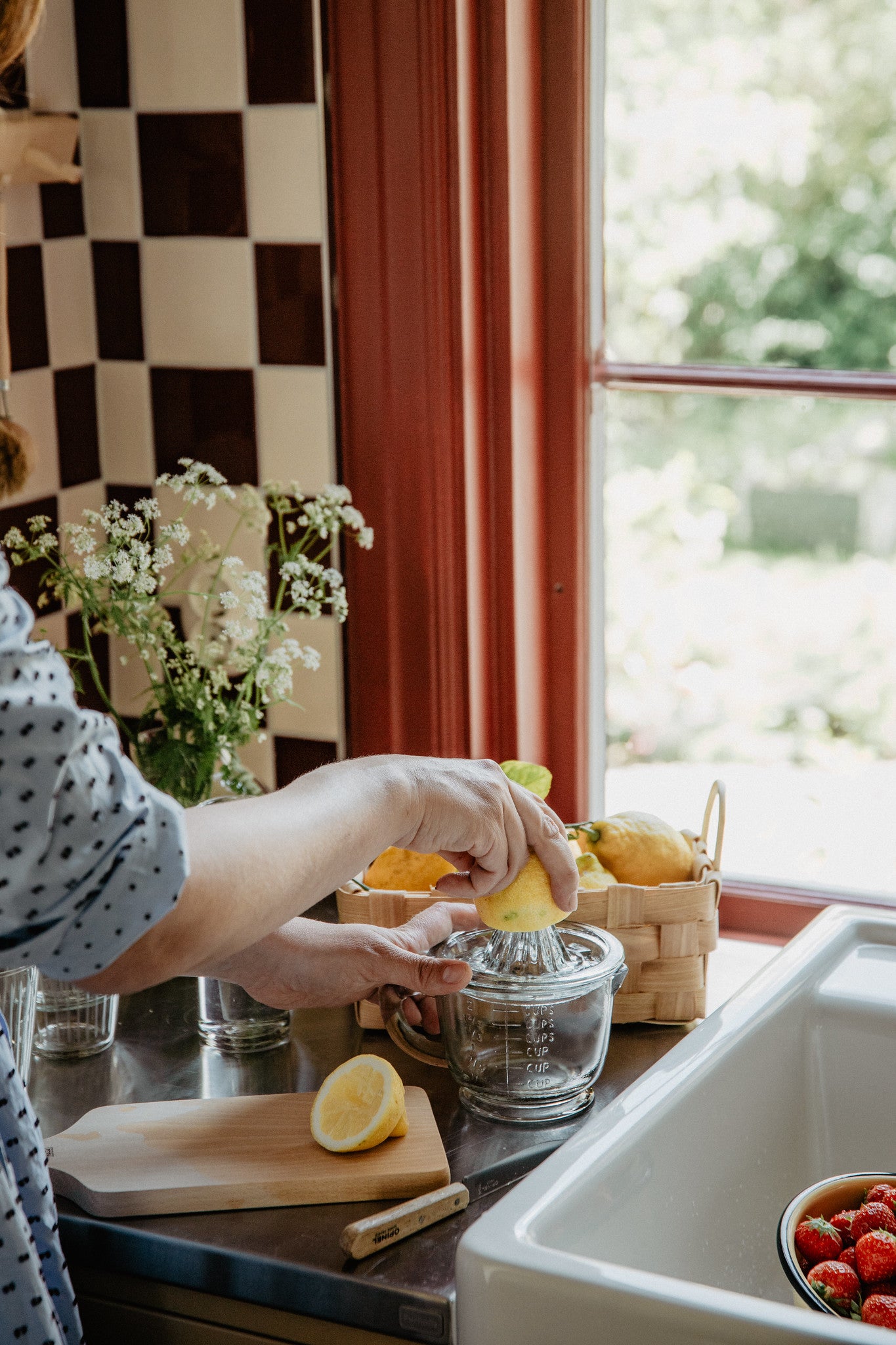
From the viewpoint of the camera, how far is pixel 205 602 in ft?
5.23

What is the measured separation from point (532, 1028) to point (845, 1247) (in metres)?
0.30

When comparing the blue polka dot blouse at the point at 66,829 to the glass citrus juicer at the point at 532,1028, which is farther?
the glass citrus juicer at the point at 532,1028

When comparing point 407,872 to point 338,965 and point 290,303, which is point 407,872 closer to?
point 338,965

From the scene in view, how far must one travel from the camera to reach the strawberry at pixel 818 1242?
93 centimetres

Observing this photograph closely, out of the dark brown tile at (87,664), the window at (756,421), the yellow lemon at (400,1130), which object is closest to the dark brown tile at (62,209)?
the dark brown tile at (87,664)

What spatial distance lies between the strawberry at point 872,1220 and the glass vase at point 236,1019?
0.52m

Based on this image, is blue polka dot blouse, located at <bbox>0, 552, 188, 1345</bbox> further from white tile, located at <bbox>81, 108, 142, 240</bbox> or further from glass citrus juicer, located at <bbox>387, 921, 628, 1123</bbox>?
white tile, located at <bbox>81, 108, 142, 240</bbox>

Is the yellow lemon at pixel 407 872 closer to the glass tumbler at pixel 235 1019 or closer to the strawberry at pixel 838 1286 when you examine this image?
the glass tumbler at pixel 235 1019

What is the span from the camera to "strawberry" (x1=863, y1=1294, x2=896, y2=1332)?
884mm

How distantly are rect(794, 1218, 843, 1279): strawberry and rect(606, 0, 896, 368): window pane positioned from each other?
84 cm

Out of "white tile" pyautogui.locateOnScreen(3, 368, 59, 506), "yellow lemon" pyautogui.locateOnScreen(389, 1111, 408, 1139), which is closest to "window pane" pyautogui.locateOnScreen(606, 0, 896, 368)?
"white tile" pyautogui.locateOnScreen(3, 368, 59, 506)

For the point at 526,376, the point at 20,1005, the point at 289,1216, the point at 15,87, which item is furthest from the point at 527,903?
the point at 15,87

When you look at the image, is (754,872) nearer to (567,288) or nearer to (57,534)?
(567,288)

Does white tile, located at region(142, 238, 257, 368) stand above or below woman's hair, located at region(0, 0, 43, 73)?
below
